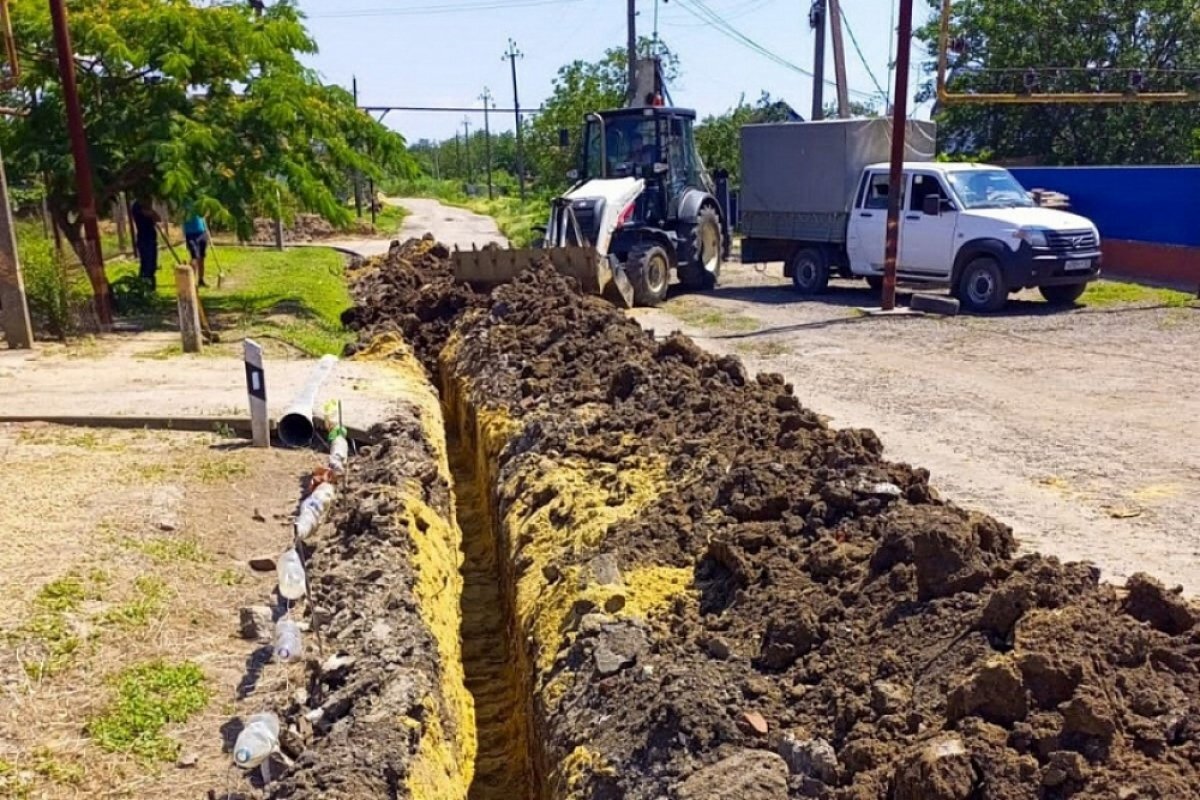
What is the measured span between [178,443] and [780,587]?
593 centimetres

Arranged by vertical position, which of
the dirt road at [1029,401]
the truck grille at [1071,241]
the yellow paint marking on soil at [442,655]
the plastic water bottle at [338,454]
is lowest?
the yellow paint marking on soil at [442,655]

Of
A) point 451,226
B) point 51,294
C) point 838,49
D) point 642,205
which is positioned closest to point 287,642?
point 51,294

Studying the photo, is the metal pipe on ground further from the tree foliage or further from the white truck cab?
the white truck cab

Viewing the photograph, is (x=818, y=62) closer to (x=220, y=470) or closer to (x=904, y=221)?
(x=904, y=221)

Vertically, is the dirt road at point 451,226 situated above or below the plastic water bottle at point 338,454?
above

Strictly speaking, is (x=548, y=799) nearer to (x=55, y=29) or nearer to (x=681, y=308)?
(x=55, y=29)

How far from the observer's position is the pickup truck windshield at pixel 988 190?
1655 centimetres

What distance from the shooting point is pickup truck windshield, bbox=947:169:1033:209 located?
1655 cm

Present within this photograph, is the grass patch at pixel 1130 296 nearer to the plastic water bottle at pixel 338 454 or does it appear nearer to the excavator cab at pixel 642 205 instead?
the excavator cab at pixel 642 205

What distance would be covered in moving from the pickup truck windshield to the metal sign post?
37.6ft

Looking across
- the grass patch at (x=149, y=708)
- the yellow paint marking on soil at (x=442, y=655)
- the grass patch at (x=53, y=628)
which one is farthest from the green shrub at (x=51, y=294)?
the grass patch at (x=149, y=708)

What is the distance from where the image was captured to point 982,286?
16266mm

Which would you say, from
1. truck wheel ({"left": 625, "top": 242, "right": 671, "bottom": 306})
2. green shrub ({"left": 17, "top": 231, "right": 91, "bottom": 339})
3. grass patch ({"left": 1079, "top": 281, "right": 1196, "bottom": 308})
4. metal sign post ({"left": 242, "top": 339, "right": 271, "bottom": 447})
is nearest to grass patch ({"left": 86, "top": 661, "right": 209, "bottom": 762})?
metal sign post ({"left": 242, "top": 339, "right": 271, "bottom": 447})

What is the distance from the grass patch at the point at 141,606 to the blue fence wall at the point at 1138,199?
61.1 ft
